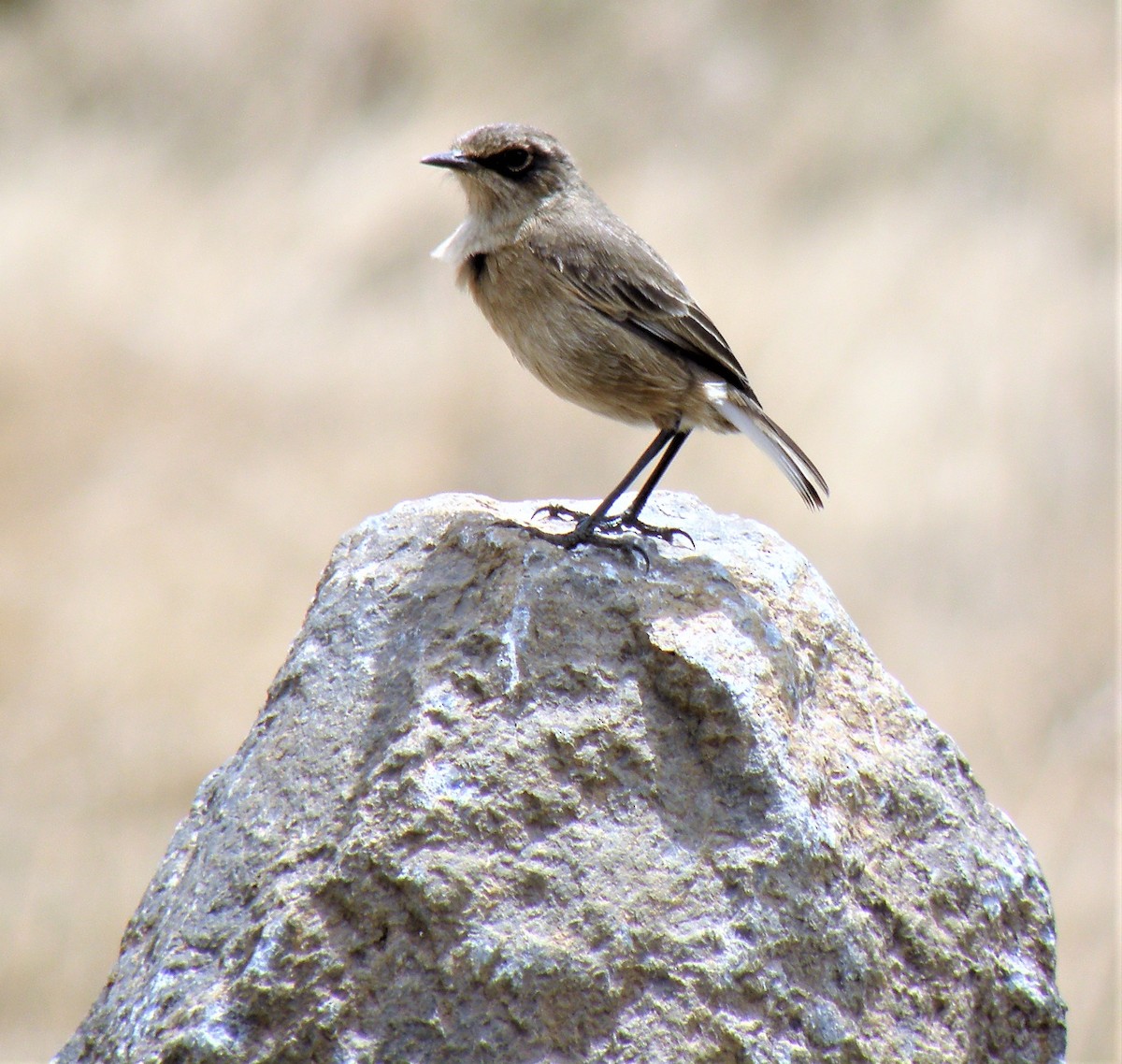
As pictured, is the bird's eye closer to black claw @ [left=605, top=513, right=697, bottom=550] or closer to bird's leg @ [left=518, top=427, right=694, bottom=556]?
bird's leg @ [left=518, top=427, right=694, bottom=556]

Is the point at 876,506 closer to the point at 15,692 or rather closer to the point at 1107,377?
the point at 1107,377

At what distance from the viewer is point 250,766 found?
3.55 m

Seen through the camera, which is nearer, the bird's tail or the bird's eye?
the bird's tail

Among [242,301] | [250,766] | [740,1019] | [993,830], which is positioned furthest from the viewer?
[242,301]

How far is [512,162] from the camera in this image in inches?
180

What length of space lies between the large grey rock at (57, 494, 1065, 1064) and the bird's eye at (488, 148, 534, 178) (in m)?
1.41

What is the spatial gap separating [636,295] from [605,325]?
16 centimetres

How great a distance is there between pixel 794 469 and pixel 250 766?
1972mm

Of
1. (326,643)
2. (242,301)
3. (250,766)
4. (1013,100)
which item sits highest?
(1013,100)

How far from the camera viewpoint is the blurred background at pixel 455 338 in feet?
26.6

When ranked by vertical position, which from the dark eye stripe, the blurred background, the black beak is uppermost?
the blurred background

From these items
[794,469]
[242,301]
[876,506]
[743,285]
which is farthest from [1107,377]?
[242,301]

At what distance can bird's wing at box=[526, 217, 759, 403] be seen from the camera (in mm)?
4289

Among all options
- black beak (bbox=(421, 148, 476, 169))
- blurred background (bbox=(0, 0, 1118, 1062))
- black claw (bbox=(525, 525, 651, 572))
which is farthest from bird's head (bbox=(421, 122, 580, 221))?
blurred background (bbox=(0, 0, 1118, 1062))
